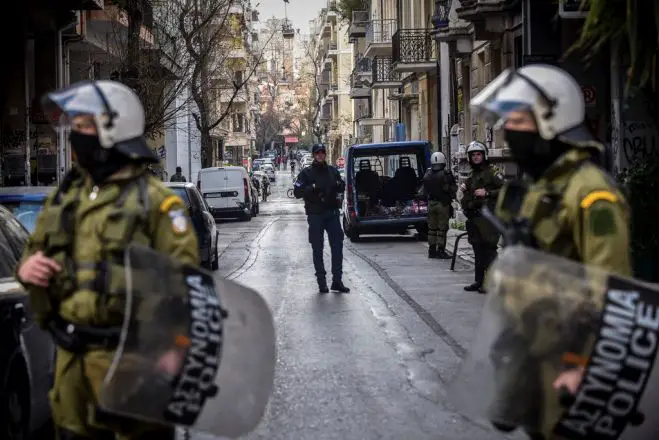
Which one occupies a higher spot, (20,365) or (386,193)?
(386,193)

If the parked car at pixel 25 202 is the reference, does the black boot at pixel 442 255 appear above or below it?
below

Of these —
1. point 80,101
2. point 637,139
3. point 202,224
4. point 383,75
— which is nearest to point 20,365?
point 80,101

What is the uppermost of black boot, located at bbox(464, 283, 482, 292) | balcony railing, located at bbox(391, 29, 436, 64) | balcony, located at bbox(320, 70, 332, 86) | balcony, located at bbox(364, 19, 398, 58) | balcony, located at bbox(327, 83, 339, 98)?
balcony, located at bbox(320, 70, 332, 86)

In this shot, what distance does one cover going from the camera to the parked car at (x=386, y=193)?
1033 inches

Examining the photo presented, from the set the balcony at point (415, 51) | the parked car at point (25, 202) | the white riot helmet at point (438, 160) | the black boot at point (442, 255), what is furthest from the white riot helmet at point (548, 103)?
the balcony at point (415, 51)

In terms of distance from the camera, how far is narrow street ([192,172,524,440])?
7.82m

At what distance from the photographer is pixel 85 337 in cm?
454

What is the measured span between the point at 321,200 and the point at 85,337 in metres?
10.8

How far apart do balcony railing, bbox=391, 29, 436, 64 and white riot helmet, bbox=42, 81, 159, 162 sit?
37007 millimetres

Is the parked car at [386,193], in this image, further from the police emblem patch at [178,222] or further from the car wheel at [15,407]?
the police emblem patch at [178,222]

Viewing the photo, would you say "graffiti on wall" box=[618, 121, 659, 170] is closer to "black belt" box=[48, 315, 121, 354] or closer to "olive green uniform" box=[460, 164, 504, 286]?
"olive green uniform" box=[460, 164, 504, 286]

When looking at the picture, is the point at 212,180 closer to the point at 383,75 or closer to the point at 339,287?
the point at 383,75

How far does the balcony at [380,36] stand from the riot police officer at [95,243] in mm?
50734

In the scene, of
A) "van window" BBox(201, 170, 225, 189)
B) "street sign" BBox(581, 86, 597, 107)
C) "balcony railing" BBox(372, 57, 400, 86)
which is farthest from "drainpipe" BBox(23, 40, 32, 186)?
"balcony railing" BBox(372, 57, 400, 86)
